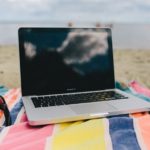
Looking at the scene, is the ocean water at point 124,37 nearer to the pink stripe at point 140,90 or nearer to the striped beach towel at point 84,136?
the pink stripe at point 140,90

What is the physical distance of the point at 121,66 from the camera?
6.31ft

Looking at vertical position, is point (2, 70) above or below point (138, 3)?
below

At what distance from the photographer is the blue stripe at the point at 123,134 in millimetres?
545

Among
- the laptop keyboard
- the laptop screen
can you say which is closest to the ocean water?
the laptop screen

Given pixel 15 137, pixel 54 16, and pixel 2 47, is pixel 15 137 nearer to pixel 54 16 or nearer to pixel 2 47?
pixel 54 16

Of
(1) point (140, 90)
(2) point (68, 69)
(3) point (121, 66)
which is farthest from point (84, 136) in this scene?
(3) point (121, 66)

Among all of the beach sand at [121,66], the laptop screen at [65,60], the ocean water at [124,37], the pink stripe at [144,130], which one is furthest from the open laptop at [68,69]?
the ocean water at [124,37]

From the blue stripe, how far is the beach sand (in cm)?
102

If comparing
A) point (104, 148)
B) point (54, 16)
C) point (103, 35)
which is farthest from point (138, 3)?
point (104, 148)

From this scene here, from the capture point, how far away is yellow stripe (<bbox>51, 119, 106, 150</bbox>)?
0.53 m

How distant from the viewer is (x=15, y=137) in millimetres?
603

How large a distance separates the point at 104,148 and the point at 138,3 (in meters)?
1.36

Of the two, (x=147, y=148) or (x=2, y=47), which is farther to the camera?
A: (x=2, y=47)

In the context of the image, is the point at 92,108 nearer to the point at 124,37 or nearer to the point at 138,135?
the point at 138,135
